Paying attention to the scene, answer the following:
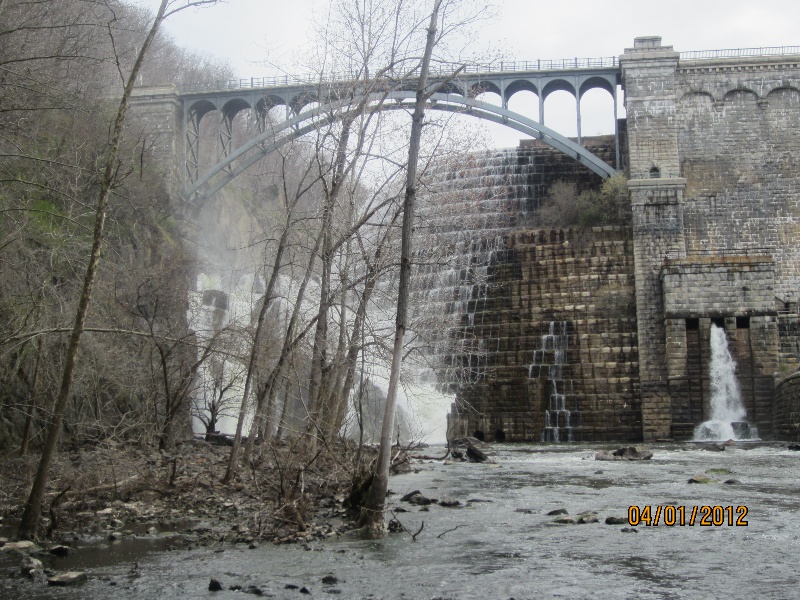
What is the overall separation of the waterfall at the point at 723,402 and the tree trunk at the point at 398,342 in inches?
954

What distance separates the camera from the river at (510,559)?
289 inches

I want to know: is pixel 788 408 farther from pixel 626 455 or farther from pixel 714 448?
pixel 626 455

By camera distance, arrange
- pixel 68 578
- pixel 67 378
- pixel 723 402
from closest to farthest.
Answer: pixel 68 578 → pixel 67 378 → pixel 723 402

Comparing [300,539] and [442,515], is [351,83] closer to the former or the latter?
[442,515]

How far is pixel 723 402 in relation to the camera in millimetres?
32688

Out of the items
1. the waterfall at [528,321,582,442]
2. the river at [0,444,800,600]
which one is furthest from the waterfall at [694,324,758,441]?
the river at [0,444,800,600]

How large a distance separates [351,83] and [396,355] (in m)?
6.99

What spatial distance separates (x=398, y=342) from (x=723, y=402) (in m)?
25.5

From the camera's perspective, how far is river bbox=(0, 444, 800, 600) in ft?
24.0

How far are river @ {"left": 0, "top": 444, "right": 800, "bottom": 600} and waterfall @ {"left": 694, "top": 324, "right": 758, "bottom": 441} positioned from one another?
1894cm

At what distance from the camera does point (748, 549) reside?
350 inches

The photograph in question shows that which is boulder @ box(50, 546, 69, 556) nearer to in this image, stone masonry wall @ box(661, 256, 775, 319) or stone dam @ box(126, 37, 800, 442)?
stone dam @ box(126, 37, 800, 442)

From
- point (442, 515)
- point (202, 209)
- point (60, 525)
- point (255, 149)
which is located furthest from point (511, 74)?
point (60, 525)

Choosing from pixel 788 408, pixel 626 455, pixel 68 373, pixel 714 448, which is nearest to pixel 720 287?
pixel 788 408
